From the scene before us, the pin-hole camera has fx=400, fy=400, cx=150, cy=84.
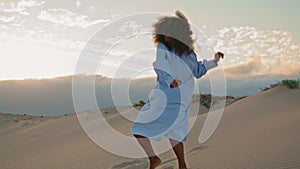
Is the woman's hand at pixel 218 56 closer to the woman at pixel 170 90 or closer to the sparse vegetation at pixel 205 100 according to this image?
the woman at pixel 170 90

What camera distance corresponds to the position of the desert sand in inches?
190

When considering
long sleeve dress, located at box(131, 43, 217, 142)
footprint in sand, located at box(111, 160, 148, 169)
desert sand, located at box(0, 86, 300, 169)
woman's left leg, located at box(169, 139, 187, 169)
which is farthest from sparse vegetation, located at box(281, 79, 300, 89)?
woman's left leg, located at box(169, 139, 187, 169)

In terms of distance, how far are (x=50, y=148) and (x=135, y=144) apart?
126 inches

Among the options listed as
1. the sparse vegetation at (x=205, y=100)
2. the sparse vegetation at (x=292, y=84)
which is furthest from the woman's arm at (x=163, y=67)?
the sparse vegetation at (x=205, y=100)

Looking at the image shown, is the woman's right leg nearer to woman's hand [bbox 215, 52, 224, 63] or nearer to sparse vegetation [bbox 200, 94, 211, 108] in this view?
woman's hand [bbox 215, 52, 224, 63]

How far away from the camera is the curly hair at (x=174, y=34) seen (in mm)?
4551

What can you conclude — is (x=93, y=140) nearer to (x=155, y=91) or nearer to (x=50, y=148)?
(x=50, y=148)

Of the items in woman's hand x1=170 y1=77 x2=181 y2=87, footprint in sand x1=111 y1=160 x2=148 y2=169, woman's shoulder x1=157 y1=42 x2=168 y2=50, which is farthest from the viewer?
footprint in sand x1=111 y1=160 x2=148 y2=169

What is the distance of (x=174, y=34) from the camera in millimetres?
4586

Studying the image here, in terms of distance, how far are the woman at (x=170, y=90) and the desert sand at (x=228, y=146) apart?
2.37 feet

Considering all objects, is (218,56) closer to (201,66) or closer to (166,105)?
(201,66)

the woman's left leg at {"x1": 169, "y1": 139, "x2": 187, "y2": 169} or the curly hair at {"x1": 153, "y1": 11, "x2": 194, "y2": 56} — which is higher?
the curly hair at {"x1": 153, "y1": 11, "x2": 194, "y2": 56}

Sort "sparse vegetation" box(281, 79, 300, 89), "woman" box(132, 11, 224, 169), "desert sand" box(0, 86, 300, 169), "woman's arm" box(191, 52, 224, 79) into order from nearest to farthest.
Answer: "woman" box(132, 11, 224, 169) < "woman's arm" box(191, 52, 224, 79) < "desert sand" box(0, 86, 300, 169) < "sparse vegetation" box(281, 79, 300, 89)

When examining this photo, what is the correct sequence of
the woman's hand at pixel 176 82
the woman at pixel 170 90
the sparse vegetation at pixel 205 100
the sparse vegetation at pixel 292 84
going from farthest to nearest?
the sparse vegetation at pixel 205 100 < the sparse vegetation at pixel 292 84 < the woman at pixel 170 90 < the woman's hand at pixel 176 82
